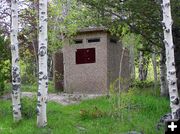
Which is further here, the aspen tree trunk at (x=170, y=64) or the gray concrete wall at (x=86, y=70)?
the gray concrete wall at (x=86, y=70)

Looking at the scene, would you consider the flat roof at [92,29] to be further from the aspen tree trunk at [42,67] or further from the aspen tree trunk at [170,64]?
the aspen tree trunk at [170,64]

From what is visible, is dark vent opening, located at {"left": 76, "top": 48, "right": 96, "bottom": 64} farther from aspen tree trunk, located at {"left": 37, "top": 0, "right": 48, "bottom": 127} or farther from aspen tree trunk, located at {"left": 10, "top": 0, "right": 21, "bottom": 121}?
aspen tree trunk, located at {"left": 37, "top": 0, "right": 48, "bottom": 127}

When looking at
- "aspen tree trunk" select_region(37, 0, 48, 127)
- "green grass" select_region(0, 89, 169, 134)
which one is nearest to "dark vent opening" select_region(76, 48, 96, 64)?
"green grass" select_region(0, 89, 169, 134)

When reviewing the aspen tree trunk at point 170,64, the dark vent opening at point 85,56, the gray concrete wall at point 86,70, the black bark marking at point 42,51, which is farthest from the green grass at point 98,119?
the dark vent opening at point 85,56

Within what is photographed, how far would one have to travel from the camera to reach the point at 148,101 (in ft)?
43.8

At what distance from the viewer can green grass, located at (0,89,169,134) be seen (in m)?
9.72

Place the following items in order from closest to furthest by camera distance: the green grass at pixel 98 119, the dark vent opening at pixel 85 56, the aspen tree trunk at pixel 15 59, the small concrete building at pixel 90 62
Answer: the green grass at pixel 98 119
the aspen tree trunk at pixel 15 59
the small concrete building at pixel 90 62
the dark vent opening at pixel 85 56

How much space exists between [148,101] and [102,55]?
19.3ft

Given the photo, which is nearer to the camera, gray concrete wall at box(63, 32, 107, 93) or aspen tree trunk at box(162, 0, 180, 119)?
aspen tree trunk at box(162, 0, 180, 119)

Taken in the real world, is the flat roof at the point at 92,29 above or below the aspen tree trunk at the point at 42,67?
above

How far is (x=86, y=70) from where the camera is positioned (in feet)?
62.5

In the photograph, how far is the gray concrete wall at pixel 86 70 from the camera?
18.8 m

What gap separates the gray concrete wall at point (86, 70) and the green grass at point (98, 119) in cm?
503

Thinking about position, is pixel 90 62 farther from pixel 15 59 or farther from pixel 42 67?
pixel 42 67
